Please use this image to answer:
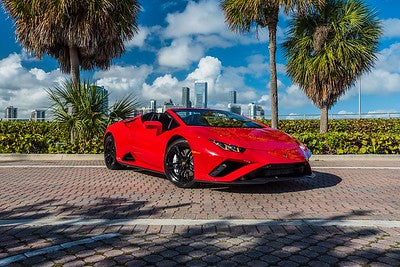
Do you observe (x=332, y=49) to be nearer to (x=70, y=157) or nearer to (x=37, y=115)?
(x=70, y=157)

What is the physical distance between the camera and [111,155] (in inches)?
310

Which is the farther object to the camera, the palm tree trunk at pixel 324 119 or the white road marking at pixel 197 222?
the palm tree trunk at pixel 324 119

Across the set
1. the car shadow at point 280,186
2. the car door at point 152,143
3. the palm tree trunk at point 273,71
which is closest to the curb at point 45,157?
the car door at point 152,143

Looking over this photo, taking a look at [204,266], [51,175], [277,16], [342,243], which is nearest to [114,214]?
[204,266]

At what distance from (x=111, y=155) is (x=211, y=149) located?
11.3 feet

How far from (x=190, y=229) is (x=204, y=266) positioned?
0.94m

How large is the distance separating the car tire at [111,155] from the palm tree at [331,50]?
460 inches

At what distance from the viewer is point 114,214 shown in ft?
13.9

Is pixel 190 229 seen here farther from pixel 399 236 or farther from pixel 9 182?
pixel 9 182

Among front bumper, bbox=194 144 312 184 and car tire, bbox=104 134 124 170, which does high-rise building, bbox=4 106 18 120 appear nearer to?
car tire, bbox=104 134 124 170

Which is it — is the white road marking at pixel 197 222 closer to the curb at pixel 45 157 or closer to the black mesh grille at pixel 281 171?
the black mesh grille at pixel 281 171

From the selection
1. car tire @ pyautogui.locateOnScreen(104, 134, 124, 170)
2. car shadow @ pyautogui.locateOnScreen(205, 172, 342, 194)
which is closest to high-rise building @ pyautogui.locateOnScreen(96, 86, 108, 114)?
car tire @ pyautogui.locateOnScreen(104, 134, 124, 170)

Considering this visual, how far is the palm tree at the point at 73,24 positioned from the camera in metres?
14.3

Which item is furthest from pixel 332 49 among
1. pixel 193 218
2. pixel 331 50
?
pixel 193 218
